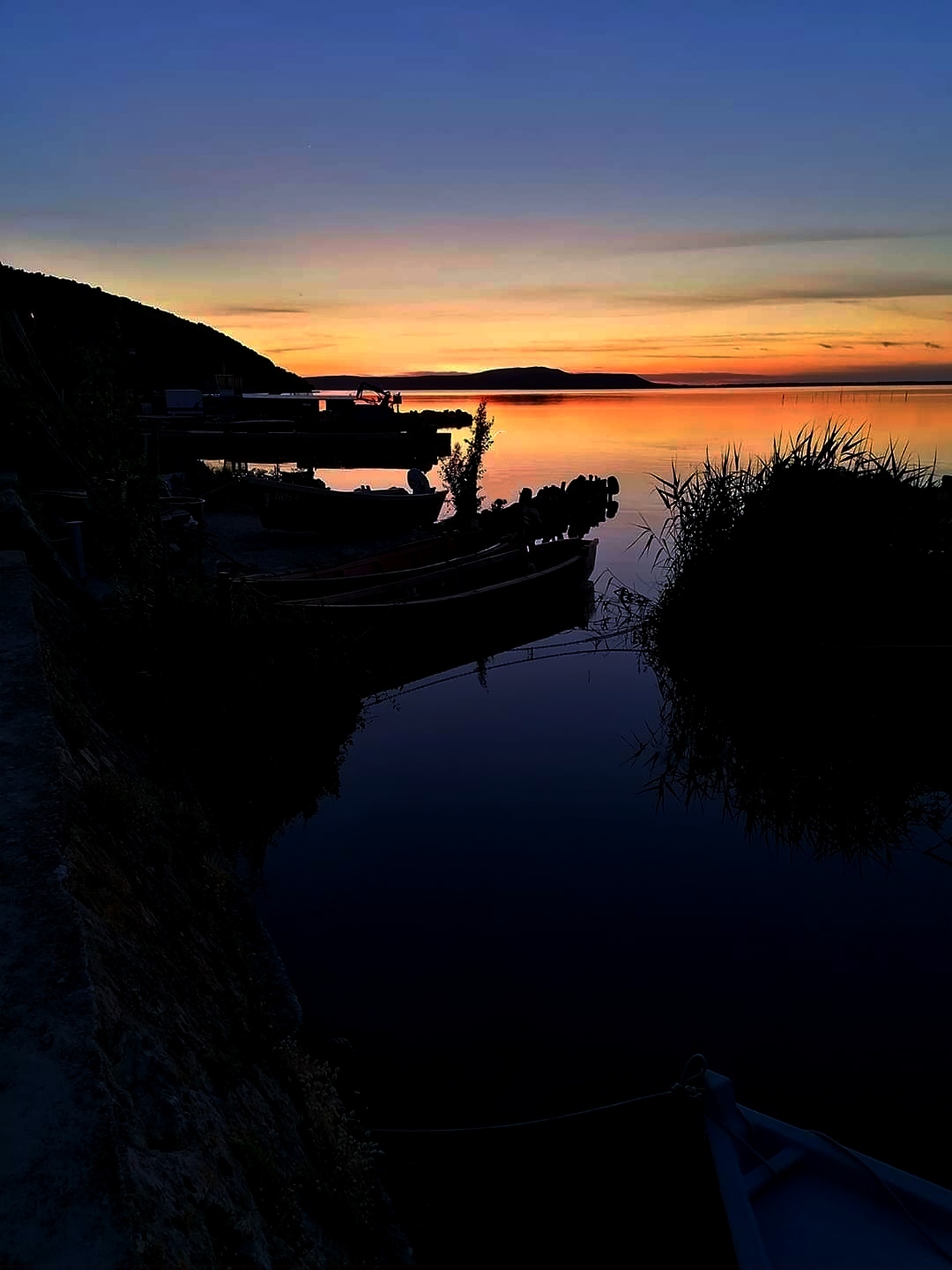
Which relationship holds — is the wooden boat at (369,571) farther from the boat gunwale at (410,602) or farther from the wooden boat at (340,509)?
the wooden boat at (340,509)

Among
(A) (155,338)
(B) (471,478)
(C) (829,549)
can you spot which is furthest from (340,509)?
(A) (155,338)

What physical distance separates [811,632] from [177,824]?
41.7 ft

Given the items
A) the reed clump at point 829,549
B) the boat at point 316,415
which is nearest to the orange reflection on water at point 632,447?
the boat at point 316,415

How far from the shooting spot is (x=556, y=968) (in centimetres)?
767

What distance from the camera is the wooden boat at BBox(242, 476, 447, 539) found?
24.5 metres

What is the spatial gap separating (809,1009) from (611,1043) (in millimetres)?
1976

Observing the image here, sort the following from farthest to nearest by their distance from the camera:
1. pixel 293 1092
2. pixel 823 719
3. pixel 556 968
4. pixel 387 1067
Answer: pixel 823 719 < pixel 556 968 < pixel 387 1067 < pixel 293 1092

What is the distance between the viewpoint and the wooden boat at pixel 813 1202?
4074 mm

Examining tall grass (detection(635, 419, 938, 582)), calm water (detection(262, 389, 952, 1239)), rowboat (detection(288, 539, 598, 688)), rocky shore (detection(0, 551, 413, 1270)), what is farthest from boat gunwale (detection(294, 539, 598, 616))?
rocky shore (detection(0, 551, 413, 1270))

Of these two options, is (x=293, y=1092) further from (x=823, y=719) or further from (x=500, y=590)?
(x=500, y=590)

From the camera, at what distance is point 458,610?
16.8 metres

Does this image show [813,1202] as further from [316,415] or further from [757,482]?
[316,415]

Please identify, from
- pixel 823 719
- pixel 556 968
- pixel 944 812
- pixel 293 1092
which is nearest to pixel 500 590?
pixel 823 719

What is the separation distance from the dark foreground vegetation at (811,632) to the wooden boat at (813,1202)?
7258 mm
